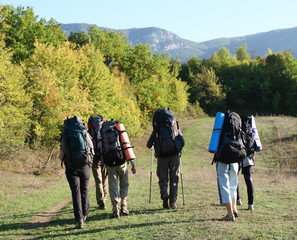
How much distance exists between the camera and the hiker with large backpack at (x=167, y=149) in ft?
28.5

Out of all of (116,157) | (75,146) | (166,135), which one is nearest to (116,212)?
(116,157)

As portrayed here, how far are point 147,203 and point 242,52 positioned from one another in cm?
12038

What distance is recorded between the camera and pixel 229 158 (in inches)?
289

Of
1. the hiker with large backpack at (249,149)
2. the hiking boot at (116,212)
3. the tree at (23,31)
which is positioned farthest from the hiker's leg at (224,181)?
the tree at (23,31)

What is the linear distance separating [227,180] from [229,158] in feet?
1.66

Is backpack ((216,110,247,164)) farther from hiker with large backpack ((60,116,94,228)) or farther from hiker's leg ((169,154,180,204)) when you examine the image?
hiker with large backpack ((60,116,94,228))

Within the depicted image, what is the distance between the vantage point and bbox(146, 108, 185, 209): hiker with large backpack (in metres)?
8.67

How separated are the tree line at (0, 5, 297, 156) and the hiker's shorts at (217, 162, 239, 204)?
16.6 meters

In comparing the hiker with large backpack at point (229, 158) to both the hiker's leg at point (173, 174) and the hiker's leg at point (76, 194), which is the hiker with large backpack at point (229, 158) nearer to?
the hiker's leg at point (173, 174)

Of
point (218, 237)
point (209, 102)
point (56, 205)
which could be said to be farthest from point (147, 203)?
point (209, 102)

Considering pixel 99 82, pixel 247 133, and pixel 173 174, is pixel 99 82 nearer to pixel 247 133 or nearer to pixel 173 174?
pixel 173 174

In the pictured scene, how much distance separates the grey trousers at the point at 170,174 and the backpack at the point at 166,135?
19 centimetres

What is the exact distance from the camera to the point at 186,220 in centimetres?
750

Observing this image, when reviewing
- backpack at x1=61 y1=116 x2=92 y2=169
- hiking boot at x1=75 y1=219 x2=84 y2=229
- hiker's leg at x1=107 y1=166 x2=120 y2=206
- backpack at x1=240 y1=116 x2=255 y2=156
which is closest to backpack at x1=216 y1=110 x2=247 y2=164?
backpack at x1=240 y1=116 x2=255 y2=156
